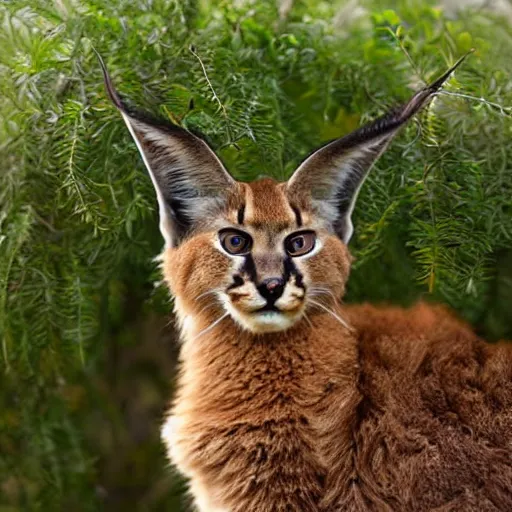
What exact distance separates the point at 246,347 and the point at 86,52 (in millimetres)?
1015

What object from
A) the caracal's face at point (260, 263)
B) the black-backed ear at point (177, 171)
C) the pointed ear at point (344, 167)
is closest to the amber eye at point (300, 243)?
the caracal's face at point (260, 263)

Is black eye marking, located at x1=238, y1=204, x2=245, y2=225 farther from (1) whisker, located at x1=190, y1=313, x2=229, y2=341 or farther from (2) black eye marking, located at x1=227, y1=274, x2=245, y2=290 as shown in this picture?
(1) whisker, located at x1=190, y1=313, x2=229, y2=341

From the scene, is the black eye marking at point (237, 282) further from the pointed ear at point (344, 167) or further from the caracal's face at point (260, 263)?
the pointed ear at point (344, 167)

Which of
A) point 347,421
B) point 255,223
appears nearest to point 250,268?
point 255,223

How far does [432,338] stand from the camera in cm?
280

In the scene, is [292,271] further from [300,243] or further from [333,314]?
[333,314]

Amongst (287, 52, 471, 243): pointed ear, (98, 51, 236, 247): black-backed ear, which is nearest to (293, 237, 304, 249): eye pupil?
(287, 52, 471, 243): pointed ear

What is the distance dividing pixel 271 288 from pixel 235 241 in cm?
21

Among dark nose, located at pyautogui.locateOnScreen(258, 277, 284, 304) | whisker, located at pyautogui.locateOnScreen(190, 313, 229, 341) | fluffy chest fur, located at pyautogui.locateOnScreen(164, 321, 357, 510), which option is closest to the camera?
dark nose, located at pyautogui.locateOnScreen(258, 277, 284, 304)

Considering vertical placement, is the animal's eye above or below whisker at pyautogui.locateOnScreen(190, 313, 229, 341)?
above

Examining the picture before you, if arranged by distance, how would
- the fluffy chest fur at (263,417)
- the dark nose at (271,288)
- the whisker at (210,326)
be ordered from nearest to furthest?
1. the dark nose at (271,288)
2. the fluffy chest fur at (263,417)
3. the whisker at (210,326)

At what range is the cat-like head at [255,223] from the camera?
2510mm

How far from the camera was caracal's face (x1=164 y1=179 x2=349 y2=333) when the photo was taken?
2.51m

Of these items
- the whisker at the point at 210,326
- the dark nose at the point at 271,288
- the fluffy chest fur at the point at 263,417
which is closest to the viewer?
the dark nose at the point at 271,288
